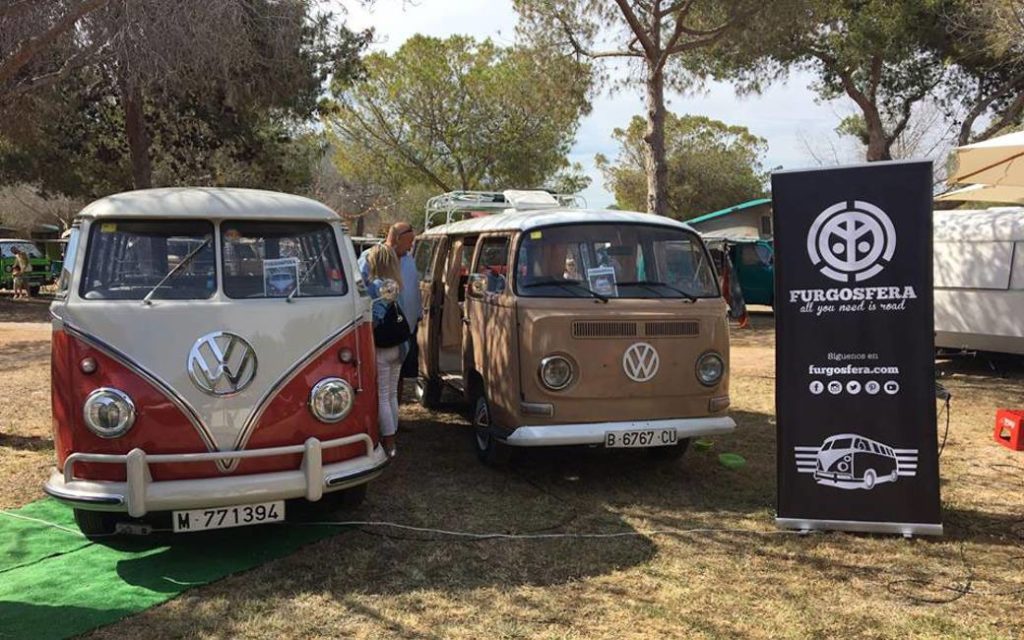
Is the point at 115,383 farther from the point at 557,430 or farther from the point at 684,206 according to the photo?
the point at 684,206

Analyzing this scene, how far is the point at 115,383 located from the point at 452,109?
25.4 m

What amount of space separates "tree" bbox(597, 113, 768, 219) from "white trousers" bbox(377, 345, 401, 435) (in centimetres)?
3914

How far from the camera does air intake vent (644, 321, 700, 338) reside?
5.89 metres

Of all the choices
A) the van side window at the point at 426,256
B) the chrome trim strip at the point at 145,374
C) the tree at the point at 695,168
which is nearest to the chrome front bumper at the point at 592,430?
the chrome trim strip at the point at 145,374

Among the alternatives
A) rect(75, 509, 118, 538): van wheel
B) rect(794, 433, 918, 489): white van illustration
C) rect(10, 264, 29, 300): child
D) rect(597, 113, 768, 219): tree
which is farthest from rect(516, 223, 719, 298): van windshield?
rect(597, 113, 768, 219): tree

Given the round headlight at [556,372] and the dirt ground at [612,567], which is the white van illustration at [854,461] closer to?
the dirt ground at [612,567]

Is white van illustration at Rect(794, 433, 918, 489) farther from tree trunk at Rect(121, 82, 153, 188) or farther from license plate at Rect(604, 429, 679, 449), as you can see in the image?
tree trunk at Rect(121, 82, 153, 188)

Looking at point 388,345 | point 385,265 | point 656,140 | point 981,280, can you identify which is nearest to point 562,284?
point 388,345

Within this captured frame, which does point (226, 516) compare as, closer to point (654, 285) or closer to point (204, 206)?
point (204, 206)

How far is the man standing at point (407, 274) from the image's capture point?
22.8 ft

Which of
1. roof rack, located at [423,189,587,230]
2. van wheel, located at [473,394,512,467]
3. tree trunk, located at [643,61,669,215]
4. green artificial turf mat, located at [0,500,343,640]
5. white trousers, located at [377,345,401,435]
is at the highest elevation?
tree trunk, located at [643,61,669,215]

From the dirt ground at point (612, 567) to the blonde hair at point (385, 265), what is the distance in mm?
1591

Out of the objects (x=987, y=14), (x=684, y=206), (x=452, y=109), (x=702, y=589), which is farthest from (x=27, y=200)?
(x=702, y=589)

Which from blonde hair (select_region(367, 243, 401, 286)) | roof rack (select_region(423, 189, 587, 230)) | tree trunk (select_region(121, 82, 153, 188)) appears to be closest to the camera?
blonde hair (select_region(367, 243, 401, 286))
